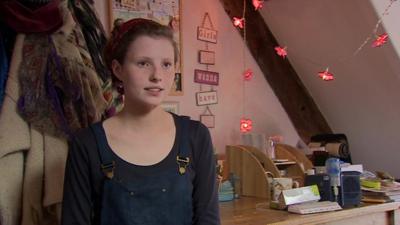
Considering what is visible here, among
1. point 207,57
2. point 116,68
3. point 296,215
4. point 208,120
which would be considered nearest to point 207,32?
point 207,57

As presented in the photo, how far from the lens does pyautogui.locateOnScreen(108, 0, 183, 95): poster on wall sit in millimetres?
1781

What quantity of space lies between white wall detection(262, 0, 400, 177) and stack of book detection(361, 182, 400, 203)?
66 cm

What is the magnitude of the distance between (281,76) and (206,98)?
0.57 m

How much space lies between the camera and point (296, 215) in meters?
1.44

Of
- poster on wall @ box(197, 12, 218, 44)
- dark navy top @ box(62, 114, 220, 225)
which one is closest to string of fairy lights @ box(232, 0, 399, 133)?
poster on wall @ box(197, 12, 218, 44)

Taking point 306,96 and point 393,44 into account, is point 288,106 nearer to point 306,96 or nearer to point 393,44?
point 306,96

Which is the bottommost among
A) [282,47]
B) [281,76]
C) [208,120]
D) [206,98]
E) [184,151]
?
[184,151]

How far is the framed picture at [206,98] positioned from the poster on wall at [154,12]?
111 millimetres

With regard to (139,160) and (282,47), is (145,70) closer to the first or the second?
(139,160)

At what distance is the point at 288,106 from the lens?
2.54 meters

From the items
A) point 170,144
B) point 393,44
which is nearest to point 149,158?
point 170,144

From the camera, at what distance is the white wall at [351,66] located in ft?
6.88

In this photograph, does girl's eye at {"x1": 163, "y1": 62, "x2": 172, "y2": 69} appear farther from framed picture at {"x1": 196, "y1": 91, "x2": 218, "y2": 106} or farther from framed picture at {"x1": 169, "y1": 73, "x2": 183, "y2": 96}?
framed picture at {"x1": 196, "y1": 91, "x2": 218, "y2": 106}

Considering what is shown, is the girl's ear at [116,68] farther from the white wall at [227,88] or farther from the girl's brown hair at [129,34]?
the white wall at [227,88]
